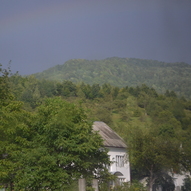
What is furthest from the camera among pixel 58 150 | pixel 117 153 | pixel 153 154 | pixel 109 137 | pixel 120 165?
pixel 120 165

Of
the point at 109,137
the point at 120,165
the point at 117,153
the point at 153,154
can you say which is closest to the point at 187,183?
the point at 120,165

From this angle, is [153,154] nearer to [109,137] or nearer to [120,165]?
[120,165]

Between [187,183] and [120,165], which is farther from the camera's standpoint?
[187,183]

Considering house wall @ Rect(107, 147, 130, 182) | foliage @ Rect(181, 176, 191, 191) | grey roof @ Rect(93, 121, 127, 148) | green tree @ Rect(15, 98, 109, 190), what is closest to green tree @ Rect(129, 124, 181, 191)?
house wall @ Rect(107, 147, 130, 182)

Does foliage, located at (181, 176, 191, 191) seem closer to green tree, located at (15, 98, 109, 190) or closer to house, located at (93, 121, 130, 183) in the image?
house, located at (93, 121, 130, 183)

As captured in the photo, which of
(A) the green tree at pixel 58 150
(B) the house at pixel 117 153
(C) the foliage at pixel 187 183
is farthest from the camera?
(C) the foliage at pixel 187 183

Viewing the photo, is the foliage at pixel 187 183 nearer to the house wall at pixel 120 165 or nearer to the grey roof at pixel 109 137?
the house wall at pixel 120 165

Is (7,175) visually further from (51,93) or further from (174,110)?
(51,93)

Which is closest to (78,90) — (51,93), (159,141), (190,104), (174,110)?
(51,93)

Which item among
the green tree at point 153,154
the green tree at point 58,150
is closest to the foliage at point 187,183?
the green tree at point 153,154

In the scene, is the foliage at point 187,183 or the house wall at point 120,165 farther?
the foliage at point 187,183

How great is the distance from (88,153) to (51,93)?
13717cm

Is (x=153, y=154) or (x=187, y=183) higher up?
(x=153, y=154)

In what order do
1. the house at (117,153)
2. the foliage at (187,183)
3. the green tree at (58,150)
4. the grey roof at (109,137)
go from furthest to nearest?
the foliage at (187,183) < the house at (117,153) < the grey roof at (109,137) < the green tree at (58,150)
